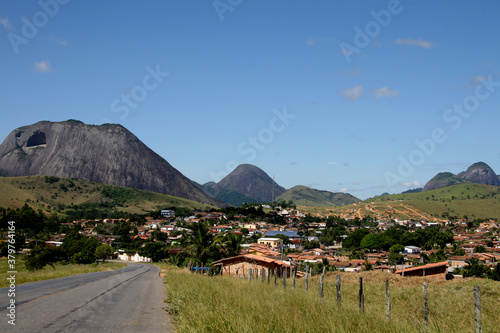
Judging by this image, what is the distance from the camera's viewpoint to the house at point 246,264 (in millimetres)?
35375

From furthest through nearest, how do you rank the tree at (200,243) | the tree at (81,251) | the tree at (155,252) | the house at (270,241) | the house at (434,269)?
the house at (270,241) → the tree at (155,252) → the tree at (81,251) → the tree at (200,243) → the house at (434,269)

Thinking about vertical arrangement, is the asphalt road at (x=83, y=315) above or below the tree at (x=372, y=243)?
above

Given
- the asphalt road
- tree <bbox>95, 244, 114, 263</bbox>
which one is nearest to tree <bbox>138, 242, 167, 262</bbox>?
tree <bbox>95, 244, 114, 263</bbox>

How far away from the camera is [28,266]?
53875 mm

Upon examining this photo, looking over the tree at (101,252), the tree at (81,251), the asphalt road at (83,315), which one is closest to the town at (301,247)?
the tree at (81,251)

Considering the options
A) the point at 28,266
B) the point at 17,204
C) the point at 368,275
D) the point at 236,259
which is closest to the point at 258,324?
the point at 368,275

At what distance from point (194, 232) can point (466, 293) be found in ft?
89.6

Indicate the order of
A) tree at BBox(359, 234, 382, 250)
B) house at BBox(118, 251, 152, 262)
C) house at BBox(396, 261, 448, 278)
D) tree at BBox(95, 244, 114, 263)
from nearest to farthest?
house at BBox(396, 261, 448, 278)
tree at BBox(95, 244, 114, 263)
house at BBox(118, 251, 152, 262)
tree at BBox(359, 234, 382, 250)

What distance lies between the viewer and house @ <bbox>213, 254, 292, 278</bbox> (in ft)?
116

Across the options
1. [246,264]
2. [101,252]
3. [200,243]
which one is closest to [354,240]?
[101,252]

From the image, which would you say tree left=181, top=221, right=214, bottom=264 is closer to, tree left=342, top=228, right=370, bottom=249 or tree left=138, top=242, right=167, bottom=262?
tree left=138, top=242, right=167, bottom=262

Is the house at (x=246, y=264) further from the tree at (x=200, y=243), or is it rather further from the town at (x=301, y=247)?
the tree at (x=200, y=243)

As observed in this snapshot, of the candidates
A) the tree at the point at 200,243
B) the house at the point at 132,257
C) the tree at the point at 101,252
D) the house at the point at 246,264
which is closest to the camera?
the house at the point at 246,264

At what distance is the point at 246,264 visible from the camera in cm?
3653
